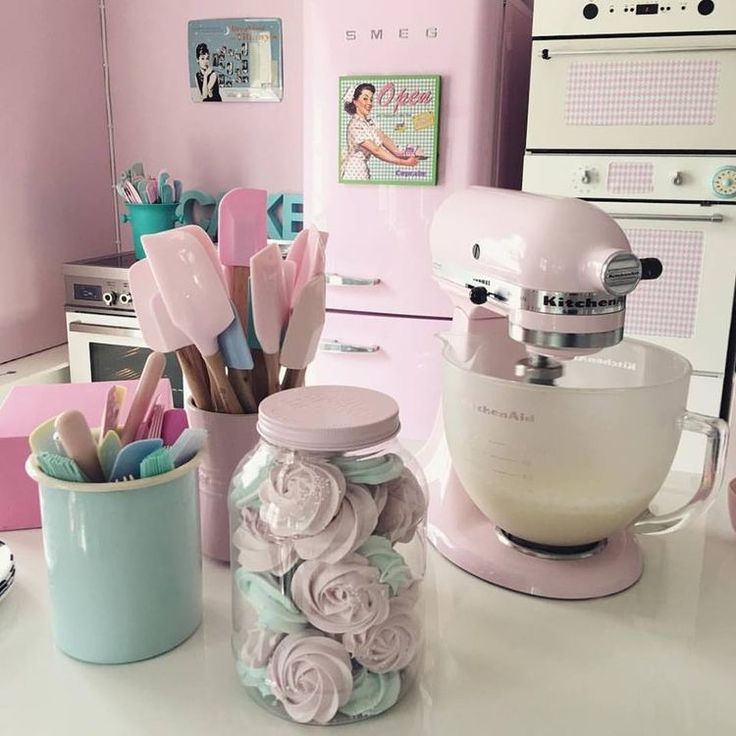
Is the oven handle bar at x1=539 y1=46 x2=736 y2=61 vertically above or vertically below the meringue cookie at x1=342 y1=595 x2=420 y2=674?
above

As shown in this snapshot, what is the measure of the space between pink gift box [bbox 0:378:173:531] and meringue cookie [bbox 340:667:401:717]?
0.33m

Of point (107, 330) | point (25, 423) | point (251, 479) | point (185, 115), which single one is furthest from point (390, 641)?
point (185, 115)

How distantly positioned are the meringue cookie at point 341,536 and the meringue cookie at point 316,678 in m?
0.06

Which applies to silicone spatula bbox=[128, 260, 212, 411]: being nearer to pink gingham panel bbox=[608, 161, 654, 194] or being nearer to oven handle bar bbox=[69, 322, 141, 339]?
pink gingham panel bbox=[608, 161, 654, 194]

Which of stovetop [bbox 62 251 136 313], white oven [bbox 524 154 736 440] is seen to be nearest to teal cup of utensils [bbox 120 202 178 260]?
stovetop [bbox 62 251 136 313]

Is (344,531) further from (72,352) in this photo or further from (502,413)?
(72,352)

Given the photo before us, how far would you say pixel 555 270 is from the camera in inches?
25.2

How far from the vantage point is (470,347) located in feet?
2.73

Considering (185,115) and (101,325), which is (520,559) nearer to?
(101,325)

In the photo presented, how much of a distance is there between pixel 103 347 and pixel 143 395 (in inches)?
77.6

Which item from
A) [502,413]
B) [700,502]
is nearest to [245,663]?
[502,413]

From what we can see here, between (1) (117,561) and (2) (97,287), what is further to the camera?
(2) (97,287)

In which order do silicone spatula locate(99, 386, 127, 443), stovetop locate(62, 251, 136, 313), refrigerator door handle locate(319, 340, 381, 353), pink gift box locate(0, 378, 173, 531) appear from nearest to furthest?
silicone spatula locate(99, 386, 127, 443) < pink gift box locate(0, 378, 173, 531) < refrigerator door handle locate(319, 340, 381, 353) < stovetop locate(62, 251, 136, 313)

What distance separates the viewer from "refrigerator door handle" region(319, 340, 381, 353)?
2.24m
